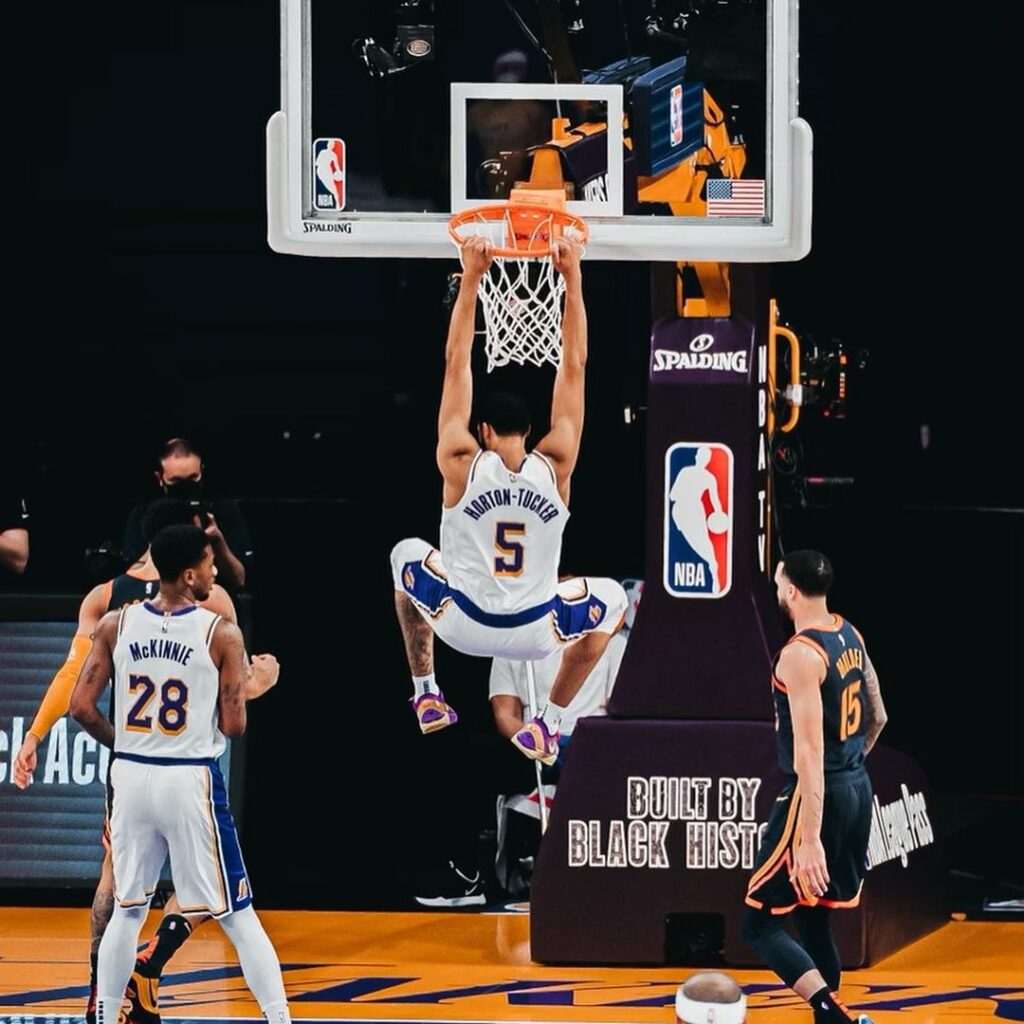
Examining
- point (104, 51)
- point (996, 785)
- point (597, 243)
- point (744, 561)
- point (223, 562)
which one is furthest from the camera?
point (104, 51)

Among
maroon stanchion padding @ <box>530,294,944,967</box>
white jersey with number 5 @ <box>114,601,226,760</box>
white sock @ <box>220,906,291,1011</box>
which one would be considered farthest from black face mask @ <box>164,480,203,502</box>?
white sock @ <box>220,906,291,1011</box>

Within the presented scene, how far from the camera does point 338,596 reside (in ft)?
45.5

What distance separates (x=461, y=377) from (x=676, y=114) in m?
1.67

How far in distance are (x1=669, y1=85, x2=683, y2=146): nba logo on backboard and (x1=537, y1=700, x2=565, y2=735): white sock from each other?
91.8 inches

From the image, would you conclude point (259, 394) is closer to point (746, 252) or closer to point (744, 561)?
point (744, 561)

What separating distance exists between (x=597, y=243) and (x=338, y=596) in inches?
223

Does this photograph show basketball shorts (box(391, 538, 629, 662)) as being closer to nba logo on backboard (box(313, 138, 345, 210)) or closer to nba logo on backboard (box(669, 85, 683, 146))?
nba logo on backboard (box(313, 138, 345, 210))

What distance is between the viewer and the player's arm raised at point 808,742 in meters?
8.05

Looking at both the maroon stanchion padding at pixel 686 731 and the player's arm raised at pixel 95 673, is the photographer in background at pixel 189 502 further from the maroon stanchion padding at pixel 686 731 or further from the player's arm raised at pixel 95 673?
the player's arm raised at pixel 95 673

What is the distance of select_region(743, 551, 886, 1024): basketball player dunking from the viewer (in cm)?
807

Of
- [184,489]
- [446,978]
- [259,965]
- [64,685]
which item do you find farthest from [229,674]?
[184,489]

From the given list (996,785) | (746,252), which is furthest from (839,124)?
(746,252)

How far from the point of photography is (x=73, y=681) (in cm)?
975

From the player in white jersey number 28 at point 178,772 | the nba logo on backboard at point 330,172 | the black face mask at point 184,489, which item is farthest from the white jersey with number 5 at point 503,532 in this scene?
the black face mask at point 184,489
